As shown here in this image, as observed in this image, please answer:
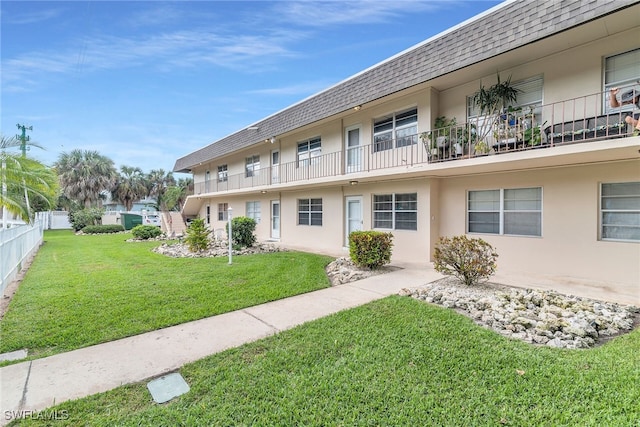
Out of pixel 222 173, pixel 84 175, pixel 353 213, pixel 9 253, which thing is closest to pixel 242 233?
pixel 353 213

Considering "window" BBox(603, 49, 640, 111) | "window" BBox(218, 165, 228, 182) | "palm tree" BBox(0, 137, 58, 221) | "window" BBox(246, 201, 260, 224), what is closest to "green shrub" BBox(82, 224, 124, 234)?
"window" BBox(218, 165, 228, 182)

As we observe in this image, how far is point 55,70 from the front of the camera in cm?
1014

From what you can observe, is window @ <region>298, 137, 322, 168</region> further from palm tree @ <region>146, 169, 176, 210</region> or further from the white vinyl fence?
palm tree @ <region>146, 169, 176, 210</region>

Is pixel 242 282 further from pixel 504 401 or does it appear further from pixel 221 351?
pixel 504 401

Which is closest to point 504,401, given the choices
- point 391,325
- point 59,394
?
point 391,325

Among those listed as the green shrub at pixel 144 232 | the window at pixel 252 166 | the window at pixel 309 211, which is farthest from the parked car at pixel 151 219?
the window at pixel 309 211

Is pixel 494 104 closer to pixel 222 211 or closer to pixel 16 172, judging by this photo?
pixel 16 172

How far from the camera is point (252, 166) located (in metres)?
19.0

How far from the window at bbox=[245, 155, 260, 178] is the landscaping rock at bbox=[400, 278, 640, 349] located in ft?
46.9

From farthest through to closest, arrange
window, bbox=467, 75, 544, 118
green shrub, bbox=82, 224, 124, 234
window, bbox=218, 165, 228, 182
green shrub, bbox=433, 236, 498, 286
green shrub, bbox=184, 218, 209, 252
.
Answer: green shrub, bbox=82, 224, 124, 234, window, bbox=218, 165, 228, 182, green shrub, bbox=184, 218, 209, 252, window, bbox=467, 75, 544, 118, green shrub, bbox=433, 236, 498, 286

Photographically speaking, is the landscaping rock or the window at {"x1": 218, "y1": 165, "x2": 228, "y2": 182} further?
the window at {"x1": 218, "y1": 165, "x2": 228, "y2": 182}

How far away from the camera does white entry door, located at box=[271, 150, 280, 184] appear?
54.4 ft

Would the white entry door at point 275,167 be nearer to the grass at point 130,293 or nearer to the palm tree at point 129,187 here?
the grass at point 130,293

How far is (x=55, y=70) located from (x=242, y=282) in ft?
33.5
